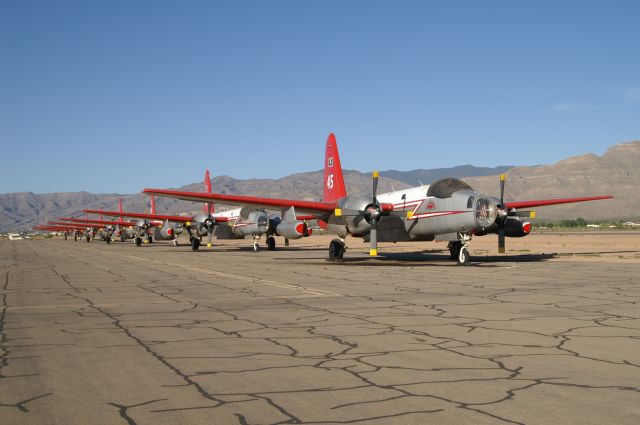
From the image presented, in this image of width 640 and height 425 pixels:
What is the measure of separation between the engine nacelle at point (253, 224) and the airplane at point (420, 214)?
15029mm

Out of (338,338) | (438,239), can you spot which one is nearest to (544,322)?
(338,338)

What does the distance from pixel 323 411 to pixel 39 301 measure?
11.3m

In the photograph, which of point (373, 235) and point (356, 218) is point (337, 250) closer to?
point (356, 218)

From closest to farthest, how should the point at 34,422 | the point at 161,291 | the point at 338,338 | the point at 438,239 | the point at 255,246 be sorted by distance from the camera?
the point at 34,422, the point at 338,338, the point at 161,291, the point at 438,239, the point at 255,246

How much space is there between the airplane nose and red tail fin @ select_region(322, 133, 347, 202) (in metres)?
10.0

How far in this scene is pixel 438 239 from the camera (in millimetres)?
27031

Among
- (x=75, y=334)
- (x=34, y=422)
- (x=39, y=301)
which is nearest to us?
(x=34, y=422)

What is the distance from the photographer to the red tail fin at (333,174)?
3409 cm

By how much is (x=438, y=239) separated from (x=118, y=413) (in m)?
22.6

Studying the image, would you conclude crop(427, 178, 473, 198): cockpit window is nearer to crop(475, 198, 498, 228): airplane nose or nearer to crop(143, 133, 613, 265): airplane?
crop(143, 133, 613, 265): airplane

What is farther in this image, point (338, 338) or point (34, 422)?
point (338, 338)

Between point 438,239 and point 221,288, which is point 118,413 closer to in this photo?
point 221,288

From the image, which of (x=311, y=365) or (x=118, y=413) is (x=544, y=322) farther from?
(x=118, y=413)

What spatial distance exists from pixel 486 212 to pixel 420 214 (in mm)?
3420
